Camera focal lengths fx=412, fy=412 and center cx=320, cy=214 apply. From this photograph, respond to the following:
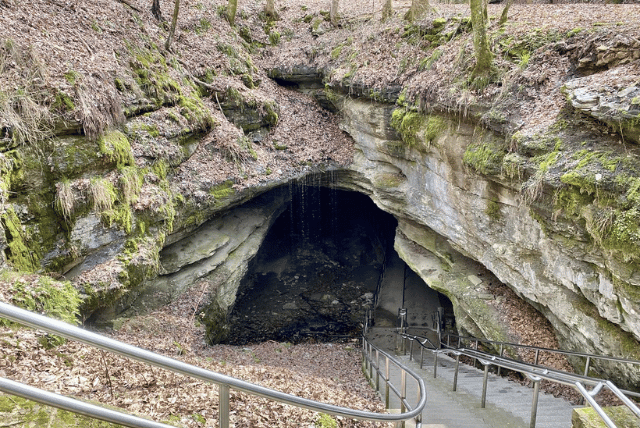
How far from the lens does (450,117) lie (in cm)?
993

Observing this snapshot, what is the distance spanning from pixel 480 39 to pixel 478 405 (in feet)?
23.8

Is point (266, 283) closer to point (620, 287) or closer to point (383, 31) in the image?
point (383, 31)

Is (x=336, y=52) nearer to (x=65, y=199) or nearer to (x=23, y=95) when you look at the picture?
(x=23, y=95)

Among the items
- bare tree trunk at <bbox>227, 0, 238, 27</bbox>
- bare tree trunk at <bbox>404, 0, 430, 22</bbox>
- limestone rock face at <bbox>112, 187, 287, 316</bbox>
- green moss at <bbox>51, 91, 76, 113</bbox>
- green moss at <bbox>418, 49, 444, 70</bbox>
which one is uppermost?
bare tree trunk at <bbox>227, 0, 238, 27</bbox>

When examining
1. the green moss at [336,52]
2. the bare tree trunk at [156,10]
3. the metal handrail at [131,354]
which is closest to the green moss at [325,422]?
the metal handrail at [131,354]

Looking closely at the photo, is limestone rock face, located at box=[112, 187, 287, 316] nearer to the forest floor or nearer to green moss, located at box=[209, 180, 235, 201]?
the forest floor

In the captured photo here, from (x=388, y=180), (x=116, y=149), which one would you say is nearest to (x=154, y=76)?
(x=116, y=149)

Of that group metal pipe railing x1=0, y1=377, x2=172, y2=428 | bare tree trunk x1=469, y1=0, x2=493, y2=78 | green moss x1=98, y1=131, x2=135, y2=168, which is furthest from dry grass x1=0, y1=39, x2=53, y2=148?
bare tree trunk x1=469, y1=0, x2=493, y2=78

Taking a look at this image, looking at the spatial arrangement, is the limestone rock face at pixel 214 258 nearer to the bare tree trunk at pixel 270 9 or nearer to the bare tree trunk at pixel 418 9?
the bare tree trunk at pixel 418 9

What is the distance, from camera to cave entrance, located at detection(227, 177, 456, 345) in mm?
14125

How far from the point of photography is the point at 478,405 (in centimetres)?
576

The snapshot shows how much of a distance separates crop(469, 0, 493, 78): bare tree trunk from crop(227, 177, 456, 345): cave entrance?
6632mm

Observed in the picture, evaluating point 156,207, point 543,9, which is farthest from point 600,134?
point 156,207

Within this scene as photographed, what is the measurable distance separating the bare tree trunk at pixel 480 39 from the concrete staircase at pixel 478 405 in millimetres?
6459
